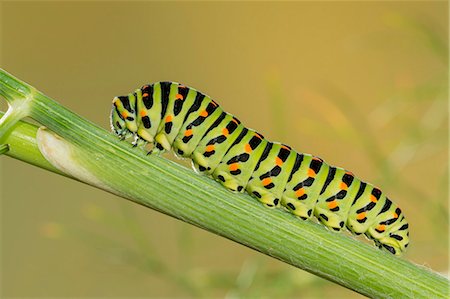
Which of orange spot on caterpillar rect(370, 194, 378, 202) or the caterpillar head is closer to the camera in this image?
the caterpillar head

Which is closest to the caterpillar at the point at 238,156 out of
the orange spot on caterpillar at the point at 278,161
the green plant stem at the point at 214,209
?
the orange spot on caterpillar at the point at 278,161

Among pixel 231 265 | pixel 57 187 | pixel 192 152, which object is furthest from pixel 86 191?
pixel 192 152

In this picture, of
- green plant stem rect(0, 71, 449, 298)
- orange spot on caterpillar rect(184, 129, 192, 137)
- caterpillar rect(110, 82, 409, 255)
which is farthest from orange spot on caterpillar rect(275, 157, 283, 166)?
green plant stem rect(0, 71, 449, 298)

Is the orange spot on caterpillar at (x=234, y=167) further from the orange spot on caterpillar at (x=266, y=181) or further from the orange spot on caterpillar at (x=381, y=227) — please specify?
the orange spot on caterpillar at (x=381, y=227)

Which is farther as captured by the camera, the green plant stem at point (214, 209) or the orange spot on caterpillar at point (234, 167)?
the orange spot on caterpillar at point (234, 167)

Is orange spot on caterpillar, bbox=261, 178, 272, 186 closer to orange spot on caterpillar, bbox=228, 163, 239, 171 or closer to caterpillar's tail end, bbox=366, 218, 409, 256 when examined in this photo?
orange spot on caterpillar, bbox=228, 163, 239, 171

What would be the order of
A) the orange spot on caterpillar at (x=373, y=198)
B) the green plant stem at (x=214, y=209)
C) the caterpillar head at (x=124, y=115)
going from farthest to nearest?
the orange spot on caterpillar at (x=373, y=198) < the caterpillar head at (x=124, y=115) < the green plant stem at (x=214, y=209)

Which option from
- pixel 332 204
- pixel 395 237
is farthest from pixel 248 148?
pixel 395 237

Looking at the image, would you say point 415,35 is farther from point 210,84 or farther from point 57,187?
point 57,187
